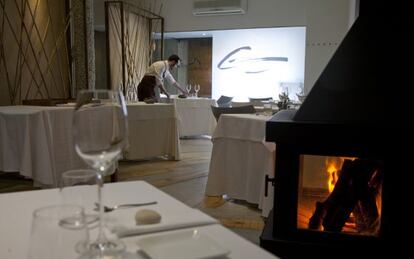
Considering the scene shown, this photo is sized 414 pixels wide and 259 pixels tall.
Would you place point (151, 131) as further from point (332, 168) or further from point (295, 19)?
point (295, 19)

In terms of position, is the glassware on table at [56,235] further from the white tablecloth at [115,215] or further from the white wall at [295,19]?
the white wall at [295,19]

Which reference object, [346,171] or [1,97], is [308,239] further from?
[1,97]

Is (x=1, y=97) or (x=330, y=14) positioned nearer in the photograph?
(x=1, y=97)

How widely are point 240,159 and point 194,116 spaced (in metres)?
4.13

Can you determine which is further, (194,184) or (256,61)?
(256,61)

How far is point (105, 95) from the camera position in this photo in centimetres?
68

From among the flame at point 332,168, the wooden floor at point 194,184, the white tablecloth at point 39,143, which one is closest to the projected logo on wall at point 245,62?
the wooden floor at point 194,184

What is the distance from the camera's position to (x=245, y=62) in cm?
917

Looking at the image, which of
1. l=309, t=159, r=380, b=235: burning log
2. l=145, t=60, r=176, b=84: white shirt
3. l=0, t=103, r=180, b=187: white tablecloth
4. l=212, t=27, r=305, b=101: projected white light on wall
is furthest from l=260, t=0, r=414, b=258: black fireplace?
l=212, t=27, r=305, b=101: projected white light on wall

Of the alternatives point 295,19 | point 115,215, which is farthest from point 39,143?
point 295,19

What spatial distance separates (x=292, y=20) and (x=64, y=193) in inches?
300

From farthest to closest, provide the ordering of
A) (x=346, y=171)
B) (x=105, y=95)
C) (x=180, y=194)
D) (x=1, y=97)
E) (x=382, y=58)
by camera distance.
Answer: (x=1, y=97)
(x=180, y=194)
(x=346, y=171)
(x=382, y=58)
(x=105, y=95)

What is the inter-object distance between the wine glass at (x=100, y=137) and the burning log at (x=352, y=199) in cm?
144

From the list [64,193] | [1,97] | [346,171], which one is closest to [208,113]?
[1,97]
